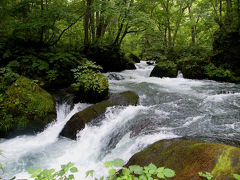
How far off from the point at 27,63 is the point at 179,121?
7.29m

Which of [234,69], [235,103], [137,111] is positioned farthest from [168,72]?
[137,111]

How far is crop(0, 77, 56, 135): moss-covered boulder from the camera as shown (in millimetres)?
5133

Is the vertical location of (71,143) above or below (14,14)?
below

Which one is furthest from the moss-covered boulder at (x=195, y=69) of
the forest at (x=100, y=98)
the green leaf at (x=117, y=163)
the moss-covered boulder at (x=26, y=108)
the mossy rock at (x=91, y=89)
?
the green leaf at (x=117, y=163)

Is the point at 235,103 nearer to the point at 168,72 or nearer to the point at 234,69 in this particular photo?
the point at 234,69

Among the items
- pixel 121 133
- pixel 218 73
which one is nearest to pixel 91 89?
pixel 121 133

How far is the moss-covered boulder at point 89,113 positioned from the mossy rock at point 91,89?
2.02 feet

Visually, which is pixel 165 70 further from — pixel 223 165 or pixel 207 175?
pixel 207 175

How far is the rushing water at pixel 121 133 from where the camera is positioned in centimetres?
362

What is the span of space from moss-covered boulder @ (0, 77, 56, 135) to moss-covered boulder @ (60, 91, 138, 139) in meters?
1.04

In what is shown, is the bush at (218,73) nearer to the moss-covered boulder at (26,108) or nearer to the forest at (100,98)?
the forest at (100,98)

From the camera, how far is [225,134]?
3445 millimetres

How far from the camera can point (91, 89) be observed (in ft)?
20.8

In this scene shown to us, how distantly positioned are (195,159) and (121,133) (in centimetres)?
242
